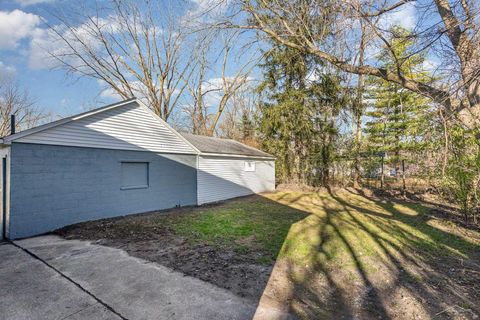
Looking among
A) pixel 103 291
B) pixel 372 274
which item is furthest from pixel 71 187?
pixel 372 274

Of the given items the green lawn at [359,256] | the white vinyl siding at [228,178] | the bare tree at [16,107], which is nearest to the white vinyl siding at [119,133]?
the white vinyl siding at [228,178]

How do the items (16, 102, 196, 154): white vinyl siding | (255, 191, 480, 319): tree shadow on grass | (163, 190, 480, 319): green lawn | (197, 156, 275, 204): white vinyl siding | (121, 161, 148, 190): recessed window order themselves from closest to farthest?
(255, 191, 480, 319): tree shadow on grass < (163, 190, 480, 319): green lawn < (16, 102, 196, 154): white vinyl siding < (121, 161, 148, 190): recessed window < (197, 156, 275, 204): white vinyl siding

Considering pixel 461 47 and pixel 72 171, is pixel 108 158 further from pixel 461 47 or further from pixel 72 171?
pixel 461 47

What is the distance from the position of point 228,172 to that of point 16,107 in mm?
22867

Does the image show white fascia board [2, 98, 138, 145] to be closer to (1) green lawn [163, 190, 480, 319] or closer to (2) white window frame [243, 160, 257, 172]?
(1) green lawn [163, 190, 480, 319]

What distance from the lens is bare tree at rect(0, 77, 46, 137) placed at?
2094 cm

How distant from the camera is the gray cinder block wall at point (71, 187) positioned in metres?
5.85

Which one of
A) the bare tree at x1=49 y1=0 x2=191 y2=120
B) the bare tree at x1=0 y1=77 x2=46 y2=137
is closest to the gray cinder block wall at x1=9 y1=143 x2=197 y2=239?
the bare tree at x1=49 y1=0 x2=191 y2=120

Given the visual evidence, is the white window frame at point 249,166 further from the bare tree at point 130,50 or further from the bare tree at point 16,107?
the bare tree at point 16,107

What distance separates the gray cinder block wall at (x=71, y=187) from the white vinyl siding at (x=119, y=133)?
188mm

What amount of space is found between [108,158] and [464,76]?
8256mm

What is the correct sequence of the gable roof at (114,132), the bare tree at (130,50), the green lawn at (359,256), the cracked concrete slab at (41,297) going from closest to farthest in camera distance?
the cracked concrete slab at (41,297), the green lawn at (359,256), the gable roof at (114,132), the bare tree at (130,50)

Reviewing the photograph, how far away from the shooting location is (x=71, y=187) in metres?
6.75

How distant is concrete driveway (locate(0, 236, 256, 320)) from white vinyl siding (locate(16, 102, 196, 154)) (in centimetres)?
309
